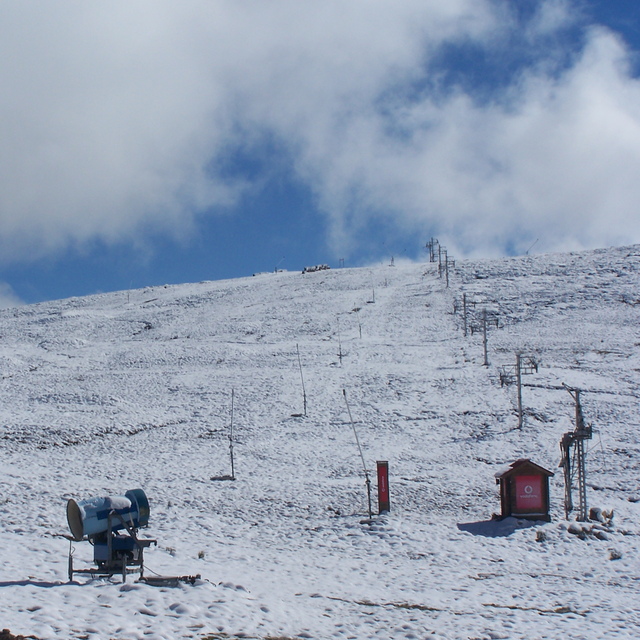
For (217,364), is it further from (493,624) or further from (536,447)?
(493,624)

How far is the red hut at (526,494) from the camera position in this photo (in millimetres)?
20656

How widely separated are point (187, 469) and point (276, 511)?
265 inches

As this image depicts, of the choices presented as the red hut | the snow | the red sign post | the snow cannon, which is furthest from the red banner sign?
the snow cannon

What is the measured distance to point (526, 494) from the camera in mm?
20734

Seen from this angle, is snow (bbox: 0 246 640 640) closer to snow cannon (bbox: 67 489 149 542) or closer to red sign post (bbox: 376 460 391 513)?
red sign post (bbox: 376 460 391 513)

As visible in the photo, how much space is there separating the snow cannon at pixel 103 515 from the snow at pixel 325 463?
926 mm

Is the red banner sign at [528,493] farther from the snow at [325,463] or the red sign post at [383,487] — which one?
the red sign post at [383,487]

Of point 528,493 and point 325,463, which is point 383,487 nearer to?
point 528,493

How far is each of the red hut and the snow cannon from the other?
1164 cm

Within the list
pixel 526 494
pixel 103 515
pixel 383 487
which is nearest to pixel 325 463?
pixel 383 487

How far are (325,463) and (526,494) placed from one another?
9.70 meters

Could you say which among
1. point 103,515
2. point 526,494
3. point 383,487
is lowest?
point 526,494

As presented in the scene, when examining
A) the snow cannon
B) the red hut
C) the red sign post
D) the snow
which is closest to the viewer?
the snow

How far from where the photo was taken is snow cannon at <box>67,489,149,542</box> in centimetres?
1277
